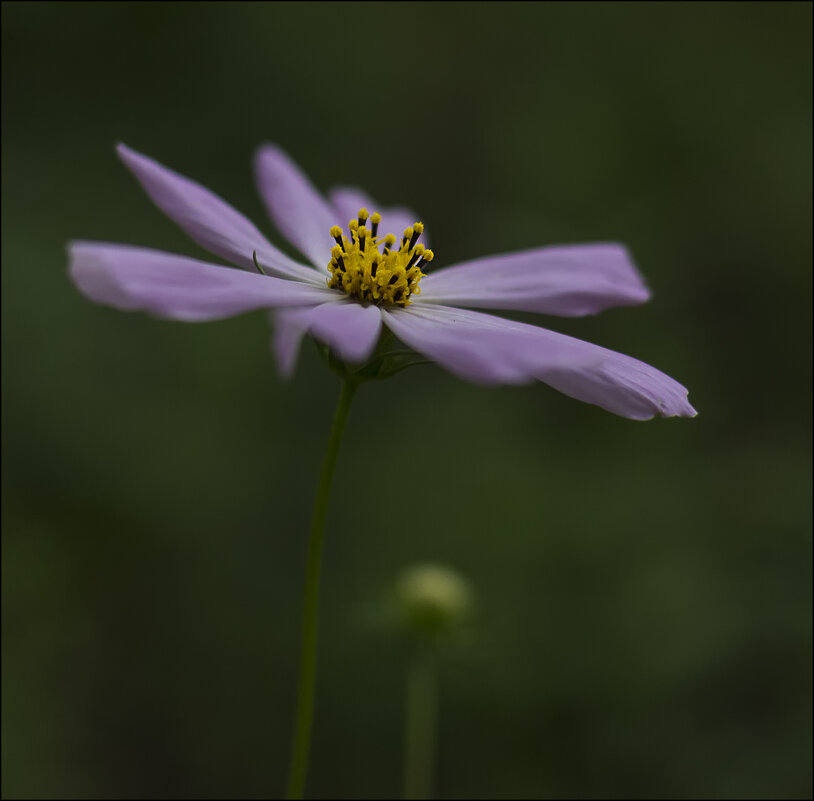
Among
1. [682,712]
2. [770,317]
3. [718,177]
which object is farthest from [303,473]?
[718,177]

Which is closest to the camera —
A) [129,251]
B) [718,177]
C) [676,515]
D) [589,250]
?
[129,251]

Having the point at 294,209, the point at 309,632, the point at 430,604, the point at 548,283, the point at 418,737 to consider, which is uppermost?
the point at 294,209

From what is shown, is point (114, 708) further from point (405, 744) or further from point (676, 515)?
point (676, 515)

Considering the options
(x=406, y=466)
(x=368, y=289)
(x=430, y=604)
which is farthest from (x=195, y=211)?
(x=406, y=466)

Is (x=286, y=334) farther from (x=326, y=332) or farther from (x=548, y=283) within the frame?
(x=548, y=283)

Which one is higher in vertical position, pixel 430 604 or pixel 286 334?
pixel 430 604
